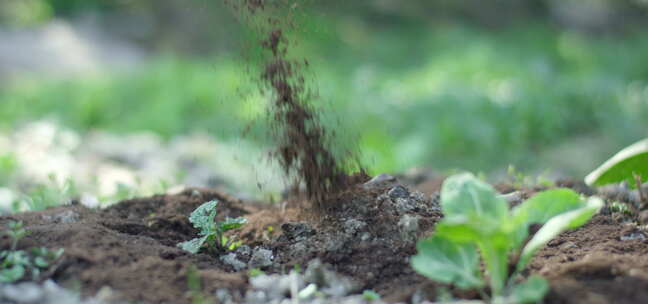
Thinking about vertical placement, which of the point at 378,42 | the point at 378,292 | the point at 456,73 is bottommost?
the point at 378,292

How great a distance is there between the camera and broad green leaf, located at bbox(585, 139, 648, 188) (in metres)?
1.99

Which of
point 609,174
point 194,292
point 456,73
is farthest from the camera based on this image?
point 456,73

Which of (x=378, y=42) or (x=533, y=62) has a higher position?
(x=378, y=42)

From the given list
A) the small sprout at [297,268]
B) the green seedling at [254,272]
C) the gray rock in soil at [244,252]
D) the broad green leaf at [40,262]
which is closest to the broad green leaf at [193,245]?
the gray rock in soil at [244,252]

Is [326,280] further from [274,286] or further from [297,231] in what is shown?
[297,231]

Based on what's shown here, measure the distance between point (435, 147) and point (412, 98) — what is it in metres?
1.23

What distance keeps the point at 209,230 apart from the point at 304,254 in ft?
1.11

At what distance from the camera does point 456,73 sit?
24.2 ft

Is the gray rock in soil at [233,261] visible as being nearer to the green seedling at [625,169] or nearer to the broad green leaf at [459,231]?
the broad green leaf at [459,231]

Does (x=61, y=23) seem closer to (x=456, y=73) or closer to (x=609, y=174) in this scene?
(x=456, y=73)

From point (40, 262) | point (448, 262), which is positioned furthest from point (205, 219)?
point (448, 262)

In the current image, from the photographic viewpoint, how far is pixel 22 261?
177 cm

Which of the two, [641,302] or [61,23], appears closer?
[641,302]

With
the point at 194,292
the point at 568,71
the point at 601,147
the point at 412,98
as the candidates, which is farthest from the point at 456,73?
the point at 194,292
